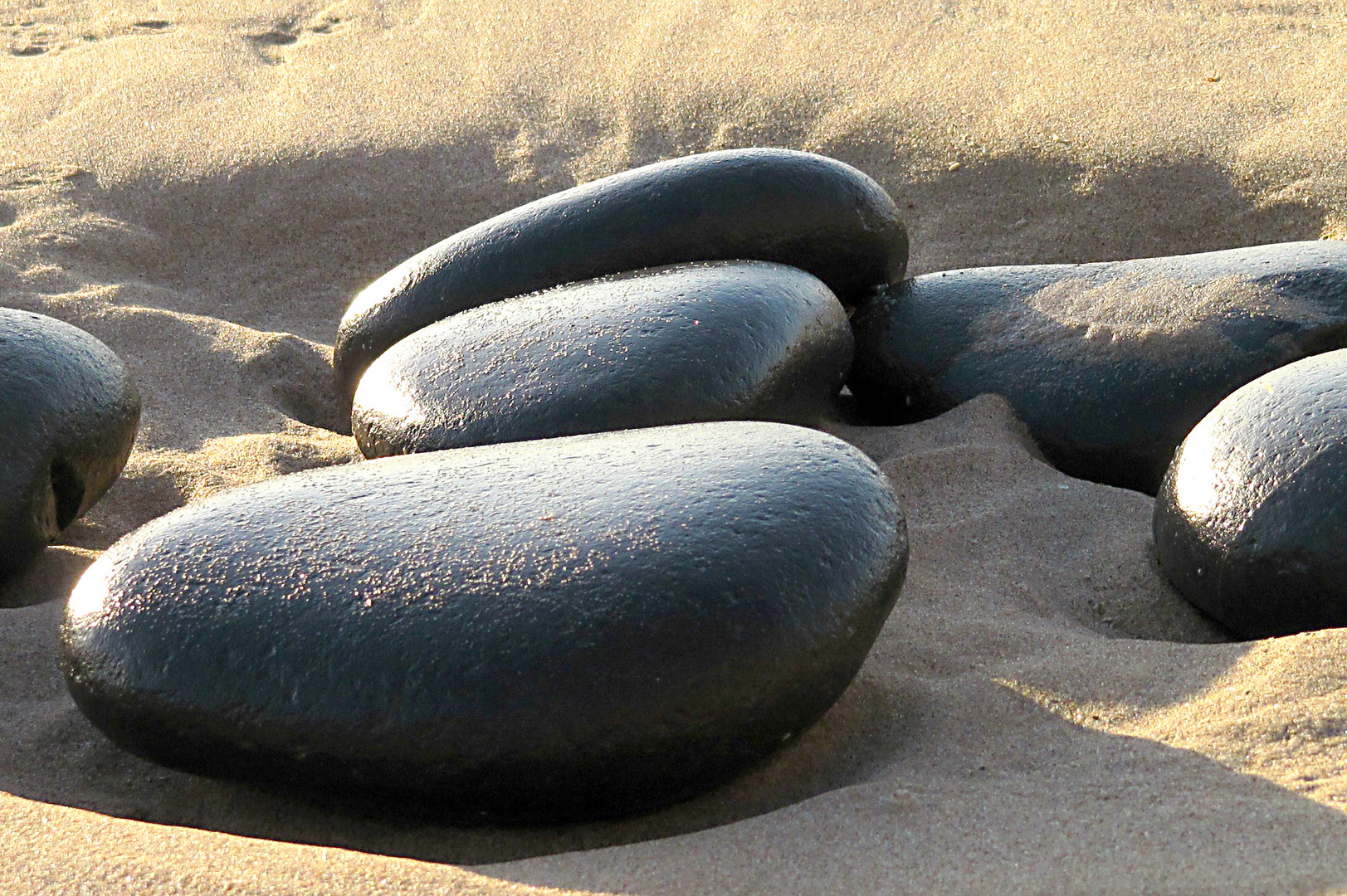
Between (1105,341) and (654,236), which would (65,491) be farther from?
(1105,341)

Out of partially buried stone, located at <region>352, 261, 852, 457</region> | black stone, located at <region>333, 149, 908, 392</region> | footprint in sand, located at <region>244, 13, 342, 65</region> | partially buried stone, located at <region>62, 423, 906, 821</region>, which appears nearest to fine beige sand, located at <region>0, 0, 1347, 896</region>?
footprint in sand, located at <region>244, 13, 342, 65</region>

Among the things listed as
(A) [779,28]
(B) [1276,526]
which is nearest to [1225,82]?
(A) [779,28]

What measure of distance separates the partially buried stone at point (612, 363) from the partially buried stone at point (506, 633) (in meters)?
0.61

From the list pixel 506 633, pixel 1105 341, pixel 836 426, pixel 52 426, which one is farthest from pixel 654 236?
pixel 506 633

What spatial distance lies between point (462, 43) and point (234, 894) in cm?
478

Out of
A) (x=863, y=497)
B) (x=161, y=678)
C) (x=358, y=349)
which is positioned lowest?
(x=358, y=349)

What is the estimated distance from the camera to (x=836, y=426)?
3.75m

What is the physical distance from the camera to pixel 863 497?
7.89ft

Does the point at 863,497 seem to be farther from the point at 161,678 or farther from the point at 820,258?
the point at 820,258

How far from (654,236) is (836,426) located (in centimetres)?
70

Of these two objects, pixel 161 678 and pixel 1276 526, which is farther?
pixel 1276 526

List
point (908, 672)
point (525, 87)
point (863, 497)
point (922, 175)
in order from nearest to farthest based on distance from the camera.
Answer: point (863, 497), point (908, 672), point (922, 175), point (525, 87)

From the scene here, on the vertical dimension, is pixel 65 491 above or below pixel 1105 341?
below

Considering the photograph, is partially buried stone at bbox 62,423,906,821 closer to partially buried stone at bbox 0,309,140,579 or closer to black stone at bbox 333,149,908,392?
partially buried stone at bbox 0,309,140,579
